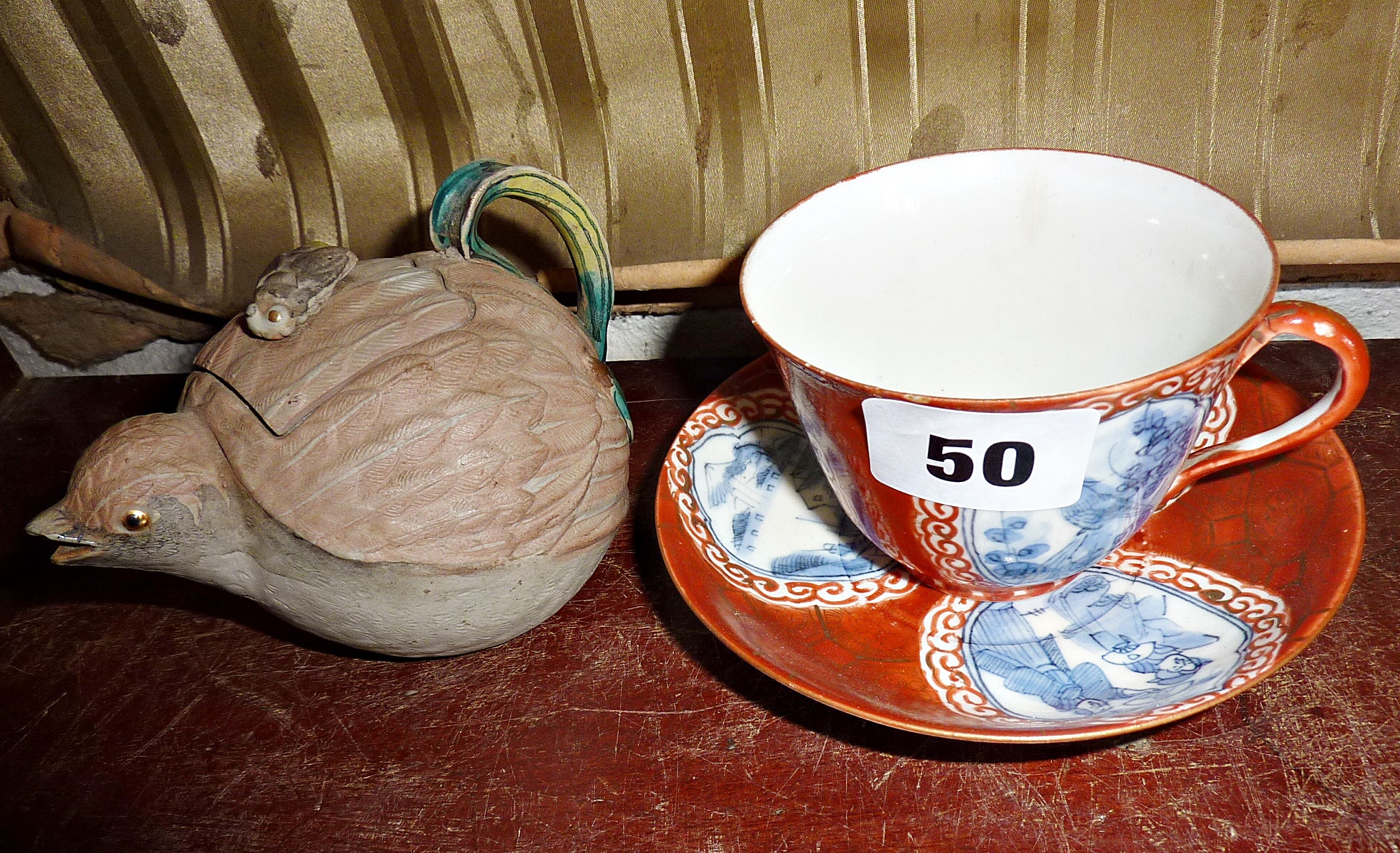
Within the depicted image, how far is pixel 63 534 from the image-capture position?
52 centimetres

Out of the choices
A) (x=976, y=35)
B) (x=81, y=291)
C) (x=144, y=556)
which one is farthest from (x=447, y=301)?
(x=81, y=291)

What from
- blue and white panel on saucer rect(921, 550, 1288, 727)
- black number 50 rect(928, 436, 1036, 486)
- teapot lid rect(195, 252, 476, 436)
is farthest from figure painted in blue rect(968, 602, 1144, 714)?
teapot lid rect(195, 252, 476, 436)

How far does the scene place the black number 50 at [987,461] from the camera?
45 cm

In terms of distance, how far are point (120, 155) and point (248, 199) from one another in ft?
0.38

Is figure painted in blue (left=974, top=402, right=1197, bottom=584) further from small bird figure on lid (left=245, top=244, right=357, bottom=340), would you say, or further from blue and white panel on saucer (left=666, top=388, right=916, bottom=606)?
small bird figure on lid (left=245, top=244, right=357, bottom=340)

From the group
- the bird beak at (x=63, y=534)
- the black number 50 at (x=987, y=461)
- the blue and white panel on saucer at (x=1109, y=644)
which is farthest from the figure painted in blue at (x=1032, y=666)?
the bird beak at (x=63, y=534)

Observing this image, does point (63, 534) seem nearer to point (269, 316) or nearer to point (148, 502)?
point (148, 502)

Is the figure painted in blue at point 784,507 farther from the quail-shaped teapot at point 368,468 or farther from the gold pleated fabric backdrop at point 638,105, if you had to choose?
the gold pleated fabric backdrop at point 638,105

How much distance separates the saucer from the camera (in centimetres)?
47

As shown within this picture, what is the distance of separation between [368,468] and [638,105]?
41cm

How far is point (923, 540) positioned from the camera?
0.53m

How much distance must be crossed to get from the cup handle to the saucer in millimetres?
49

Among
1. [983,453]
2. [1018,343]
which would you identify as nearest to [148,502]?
[983,453]

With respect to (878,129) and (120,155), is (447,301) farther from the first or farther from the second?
(120,155)
